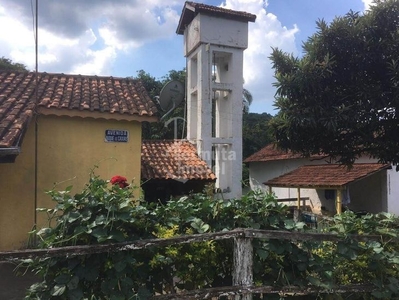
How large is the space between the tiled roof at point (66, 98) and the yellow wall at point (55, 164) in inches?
11.7

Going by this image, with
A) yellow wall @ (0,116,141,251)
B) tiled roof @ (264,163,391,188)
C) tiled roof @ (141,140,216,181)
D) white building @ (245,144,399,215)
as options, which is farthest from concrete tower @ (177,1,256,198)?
yellow wall @ (0,116,141,251)

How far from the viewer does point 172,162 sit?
11.7 m

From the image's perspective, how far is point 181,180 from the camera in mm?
10727

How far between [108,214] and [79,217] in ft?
0.73

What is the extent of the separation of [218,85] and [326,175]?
5.42 m

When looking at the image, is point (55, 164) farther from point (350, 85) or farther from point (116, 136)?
point (350, 85)

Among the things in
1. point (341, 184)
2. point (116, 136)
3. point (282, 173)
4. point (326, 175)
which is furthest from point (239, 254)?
point (282, 173)

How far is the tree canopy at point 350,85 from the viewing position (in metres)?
5.68

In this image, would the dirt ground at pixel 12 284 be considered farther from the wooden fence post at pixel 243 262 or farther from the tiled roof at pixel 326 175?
the tiled roof at pixel 326 175

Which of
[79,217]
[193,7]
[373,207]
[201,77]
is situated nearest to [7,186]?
[79,217]

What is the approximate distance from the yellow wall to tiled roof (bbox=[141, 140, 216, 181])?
2.61 m

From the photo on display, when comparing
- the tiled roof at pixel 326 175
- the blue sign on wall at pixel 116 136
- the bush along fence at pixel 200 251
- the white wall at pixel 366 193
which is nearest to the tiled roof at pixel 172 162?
the white wall at pixel 366 193

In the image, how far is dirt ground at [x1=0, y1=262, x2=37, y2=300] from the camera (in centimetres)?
475

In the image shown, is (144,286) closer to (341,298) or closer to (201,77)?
(341,298)
